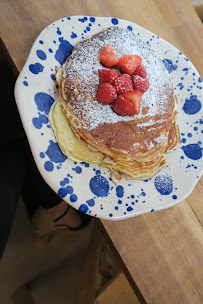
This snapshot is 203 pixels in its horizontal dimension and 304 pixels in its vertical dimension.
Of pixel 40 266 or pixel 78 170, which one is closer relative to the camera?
pixel 78 170

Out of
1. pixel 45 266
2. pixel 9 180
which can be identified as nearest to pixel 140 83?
pixel 9 180

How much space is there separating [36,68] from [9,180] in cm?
50

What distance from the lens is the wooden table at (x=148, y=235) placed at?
1.05 m

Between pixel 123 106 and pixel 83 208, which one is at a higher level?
pixel 123 106

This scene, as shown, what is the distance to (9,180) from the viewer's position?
49.0 inches

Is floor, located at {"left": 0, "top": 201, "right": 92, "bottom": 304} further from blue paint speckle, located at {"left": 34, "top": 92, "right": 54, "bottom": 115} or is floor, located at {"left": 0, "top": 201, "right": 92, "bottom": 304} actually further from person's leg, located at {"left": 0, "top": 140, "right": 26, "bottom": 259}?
blue paint speckle, located at {"left": 34, "top": 92, "right": 54, "bottom": 115}

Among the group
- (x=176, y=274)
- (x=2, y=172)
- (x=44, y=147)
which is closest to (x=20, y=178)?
(x=2, y=172)

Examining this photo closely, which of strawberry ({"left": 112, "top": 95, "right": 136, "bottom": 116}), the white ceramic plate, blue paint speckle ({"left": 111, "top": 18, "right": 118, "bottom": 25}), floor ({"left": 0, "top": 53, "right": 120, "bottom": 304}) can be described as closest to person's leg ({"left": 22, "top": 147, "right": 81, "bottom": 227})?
floor ({"left": 0, "top": 53, "right": 120, "bottom": 304})

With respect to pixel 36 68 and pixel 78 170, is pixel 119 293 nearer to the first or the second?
pixel 78 170

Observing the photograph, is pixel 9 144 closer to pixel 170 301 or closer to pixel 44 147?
pixel 44 147

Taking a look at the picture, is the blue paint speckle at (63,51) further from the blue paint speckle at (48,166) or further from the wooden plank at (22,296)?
Result: the wooden plank at (22,296)

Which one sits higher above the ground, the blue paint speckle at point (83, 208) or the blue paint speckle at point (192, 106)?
the blue paint speckle at point (192, 106)

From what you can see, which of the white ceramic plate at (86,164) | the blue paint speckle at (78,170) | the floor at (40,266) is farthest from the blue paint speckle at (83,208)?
the floor at (40,266)

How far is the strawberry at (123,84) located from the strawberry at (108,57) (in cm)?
7
